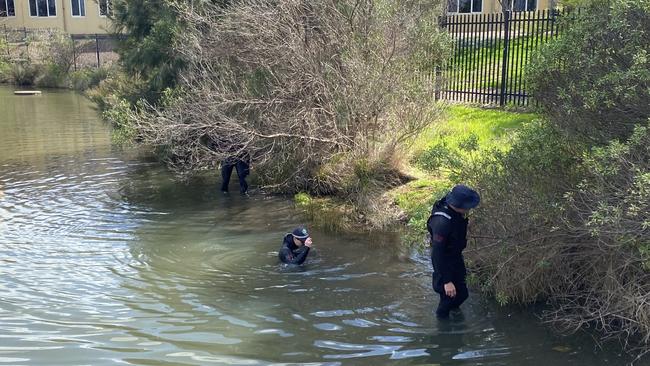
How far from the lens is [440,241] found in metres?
6.48

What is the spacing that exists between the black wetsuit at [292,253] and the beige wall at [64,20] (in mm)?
47259

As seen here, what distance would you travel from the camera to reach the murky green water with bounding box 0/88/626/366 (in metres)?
6.36

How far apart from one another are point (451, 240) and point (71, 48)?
42.4m

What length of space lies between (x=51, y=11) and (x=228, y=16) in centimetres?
4564

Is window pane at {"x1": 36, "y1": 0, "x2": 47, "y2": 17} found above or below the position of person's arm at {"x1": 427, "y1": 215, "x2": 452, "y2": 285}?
above

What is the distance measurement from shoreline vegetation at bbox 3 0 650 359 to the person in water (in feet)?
4.49

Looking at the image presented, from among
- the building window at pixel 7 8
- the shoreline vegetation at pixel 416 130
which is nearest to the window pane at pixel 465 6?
the shoreline vegetation at pixel 416 130

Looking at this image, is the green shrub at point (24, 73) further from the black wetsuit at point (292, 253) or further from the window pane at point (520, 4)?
the black wetsuit at point (292, 253)

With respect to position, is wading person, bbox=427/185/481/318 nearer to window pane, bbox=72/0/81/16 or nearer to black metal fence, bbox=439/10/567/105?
black metal fence, bbox=439/10/567/105

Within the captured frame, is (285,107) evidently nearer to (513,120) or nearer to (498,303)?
(513,120)

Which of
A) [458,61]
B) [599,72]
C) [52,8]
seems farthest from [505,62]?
[52,8]

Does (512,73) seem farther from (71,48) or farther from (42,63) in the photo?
(42,63)

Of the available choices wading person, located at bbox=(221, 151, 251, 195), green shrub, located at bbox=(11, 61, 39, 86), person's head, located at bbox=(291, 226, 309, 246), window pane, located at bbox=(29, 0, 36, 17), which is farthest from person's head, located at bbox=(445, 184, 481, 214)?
window pane, located at bbox=(29, 0, 36, 17)

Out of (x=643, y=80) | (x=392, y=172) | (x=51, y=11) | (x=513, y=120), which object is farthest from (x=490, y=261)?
(x=51, y=11)
